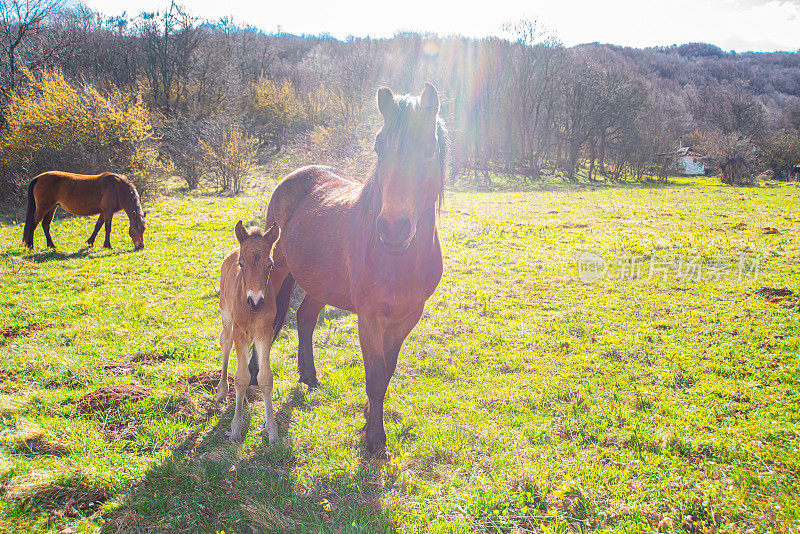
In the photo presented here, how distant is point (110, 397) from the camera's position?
3979 mm

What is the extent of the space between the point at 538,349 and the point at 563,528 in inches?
124

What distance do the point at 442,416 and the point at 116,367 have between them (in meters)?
3.77

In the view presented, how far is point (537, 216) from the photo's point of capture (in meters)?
17.4

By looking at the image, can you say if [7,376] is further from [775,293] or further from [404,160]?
[775,293]

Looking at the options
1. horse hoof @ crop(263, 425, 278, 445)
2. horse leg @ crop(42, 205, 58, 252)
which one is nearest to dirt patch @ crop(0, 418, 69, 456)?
horse hoof @ crop(263, 425, 278, 445)

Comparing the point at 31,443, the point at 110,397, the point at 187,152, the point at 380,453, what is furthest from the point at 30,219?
the point at 187,152

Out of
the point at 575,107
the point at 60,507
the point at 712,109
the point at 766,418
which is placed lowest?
the point at 60,507

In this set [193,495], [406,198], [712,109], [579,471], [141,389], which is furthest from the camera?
[712,109]

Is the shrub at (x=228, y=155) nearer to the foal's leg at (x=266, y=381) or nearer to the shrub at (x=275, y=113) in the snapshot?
the shrub at (x=275, y=113)

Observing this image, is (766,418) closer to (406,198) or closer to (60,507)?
(406,198)

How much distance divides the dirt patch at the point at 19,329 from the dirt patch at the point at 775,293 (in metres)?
11.5

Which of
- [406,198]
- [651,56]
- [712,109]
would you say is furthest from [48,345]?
[651,56]

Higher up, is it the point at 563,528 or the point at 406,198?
the point at 406,198

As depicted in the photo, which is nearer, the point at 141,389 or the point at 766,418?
the point at 766,418
